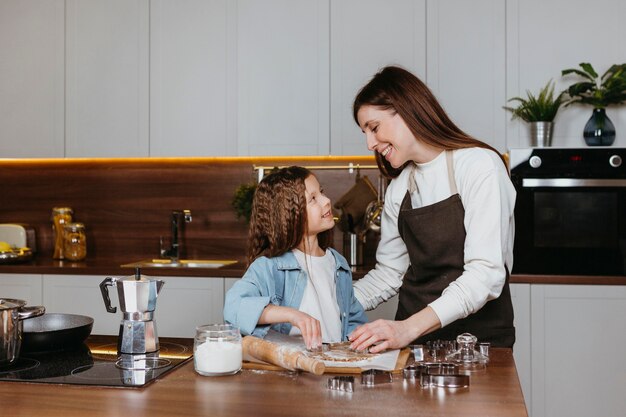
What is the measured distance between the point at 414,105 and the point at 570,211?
5.19ft

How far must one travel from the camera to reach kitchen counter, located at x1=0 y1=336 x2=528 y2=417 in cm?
124

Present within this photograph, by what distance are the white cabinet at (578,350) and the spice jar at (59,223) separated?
2465 millimetres

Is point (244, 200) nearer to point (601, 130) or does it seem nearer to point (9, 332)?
point (601, 130)

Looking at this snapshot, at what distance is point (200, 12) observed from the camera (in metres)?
3.74

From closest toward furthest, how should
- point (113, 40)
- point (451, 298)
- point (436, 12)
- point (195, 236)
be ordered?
point (451, 298)
point (436, 12)
point (113, 40)
point (195, 236)

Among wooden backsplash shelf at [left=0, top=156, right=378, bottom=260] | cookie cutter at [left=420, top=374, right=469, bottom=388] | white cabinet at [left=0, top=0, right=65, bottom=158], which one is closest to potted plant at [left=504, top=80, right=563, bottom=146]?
wooden backsplash shelf at [left=0, top=156, right=378, bottom=260]

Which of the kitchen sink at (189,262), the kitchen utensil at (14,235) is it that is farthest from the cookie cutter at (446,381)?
the kitchen utensil at (14,235)

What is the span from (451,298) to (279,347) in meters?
0.47

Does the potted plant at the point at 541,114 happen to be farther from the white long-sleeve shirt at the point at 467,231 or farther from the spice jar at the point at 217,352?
the spice jar at the point at 217,352

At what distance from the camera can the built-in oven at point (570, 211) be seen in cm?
324

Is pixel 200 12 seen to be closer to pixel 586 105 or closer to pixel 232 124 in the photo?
pixel 232 124

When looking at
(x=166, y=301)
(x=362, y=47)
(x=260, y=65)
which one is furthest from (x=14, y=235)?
(x=362, y=47)

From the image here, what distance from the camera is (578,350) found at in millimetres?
3211

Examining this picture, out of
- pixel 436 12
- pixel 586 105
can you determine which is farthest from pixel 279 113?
pixel 586 105
